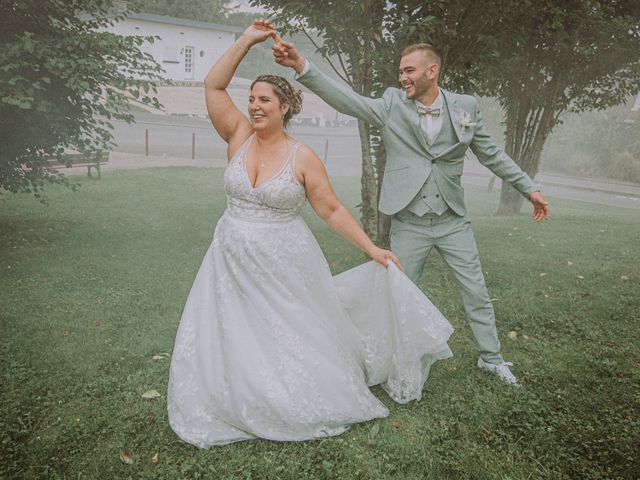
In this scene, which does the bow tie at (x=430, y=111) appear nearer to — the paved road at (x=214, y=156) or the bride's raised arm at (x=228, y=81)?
the bride's raised arm at (x=228, y=81)

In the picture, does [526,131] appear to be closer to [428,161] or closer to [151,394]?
[428,161]

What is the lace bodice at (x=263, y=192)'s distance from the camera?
3387 millimetres

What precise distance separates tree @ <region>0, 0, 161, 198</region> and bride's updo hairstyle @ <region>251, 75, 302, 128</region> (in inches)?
143

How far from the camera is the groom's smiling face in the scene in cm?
375

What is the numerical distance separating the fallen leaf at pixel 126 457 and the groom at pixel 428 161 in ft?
7.76

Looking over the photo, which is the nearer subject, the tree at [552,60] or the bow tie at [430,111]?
the bow tie at [430,111]

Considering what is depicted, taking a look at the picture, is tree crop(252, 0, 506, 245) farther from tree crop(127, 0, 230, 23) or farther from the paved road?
tree crop(127, 0, 230, 23)

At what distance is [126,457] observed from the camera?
3.18 m

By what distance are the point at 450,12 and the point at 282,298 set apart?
477 cm

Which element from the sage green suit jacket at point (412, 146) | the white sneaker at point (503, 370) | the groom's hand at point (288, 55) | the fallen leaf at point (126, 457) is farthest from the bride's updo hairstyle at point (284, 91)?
the white sneaker at point (503, 370)

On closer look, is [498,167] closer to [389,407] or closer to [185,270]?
[389,407]

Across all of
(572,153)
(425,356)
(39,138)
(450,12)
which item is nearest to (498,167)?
(425,356)

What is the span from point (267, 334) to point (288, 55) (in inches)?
74.4

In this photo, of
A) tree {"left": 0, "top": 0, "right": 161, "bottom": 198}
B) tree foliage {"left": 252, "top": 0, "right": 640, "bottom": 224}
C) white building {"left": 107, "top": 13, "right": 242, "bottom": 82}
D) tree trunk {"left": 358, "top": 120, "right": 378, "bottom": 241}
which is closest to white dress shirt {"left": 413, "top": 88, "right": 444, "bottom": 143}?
tree foliage {"left": 252, "top": 0, "right": 640, "bottom": 224}
